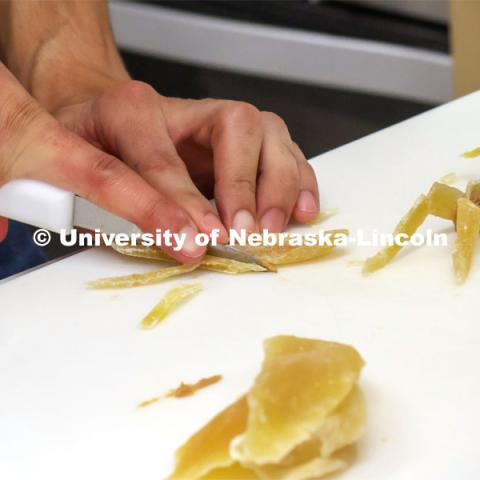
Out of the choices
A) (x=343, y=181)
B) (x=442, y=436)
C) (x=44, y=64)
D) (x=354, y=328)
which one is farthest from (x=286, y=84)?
(x=442, y=436)

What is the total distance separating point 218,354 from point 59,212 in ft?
0.68

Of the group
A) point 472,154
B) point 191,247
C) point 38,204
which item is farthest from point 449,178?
point 38,204

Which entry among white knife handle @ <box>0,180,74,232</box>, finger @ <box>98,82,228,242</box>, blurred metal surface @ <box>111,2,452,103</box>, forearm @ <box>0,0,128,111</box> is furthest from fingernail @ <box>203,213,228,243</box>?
blurred metal surface @ <box>111,2,452,103</box>

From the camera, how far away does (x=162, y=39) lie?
85.0 inches

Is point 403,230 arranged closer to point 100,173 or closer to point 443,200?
point 443,200

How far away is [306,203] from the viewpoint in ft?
2.74

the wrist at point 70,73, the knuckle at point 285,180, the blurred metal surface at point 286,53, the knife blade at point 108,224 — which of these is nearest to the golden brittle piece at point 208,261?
the knife blade at point 108,224

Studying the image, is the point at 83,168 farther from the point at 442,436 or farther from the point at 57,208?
the point at 442,436

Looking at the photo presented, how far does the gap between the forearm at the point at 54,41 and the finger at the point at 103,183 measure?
343 mm

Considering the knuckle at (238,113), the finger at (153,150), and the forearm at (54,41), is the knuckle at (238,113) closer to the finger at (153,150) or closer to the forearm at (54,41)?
the finger at (153,150)

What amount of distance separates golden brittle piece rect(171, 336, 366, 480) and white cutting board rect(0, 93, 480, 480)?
25 millimetres

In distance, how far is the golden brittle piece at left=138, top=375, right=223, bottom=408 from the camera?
60 centimetres

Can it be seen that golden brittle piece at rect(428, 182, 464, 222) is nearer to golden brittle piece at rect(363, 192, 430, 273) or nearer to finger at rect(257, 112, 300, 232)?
golden brittle piece at rect(363, 192, 430, 273)

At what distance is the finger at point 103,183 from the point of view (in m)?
0.78
